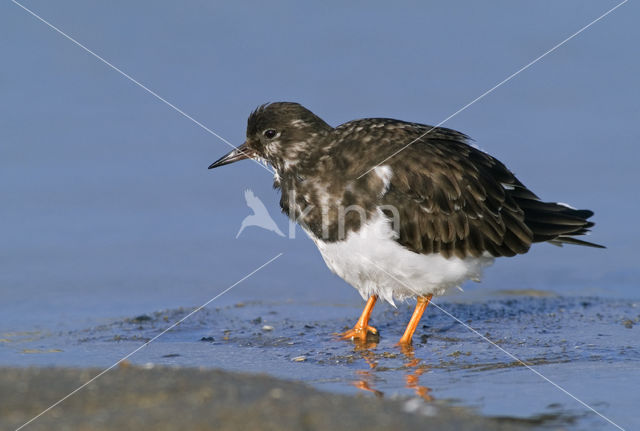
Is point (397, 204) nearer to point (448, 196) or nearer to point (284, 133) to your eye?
point (448, 196)

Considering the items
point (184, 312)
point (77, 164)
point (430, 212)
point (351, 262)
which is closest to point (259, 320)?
point (184, 312)

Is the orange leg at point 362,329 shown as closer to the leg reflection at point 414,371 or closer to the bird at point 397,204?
the bird at point 397,204

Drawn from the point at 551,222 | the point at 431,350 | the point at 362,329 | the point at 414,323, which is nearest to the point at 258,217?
the point at 362,329

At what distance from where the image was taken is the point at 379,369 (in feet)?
16.5

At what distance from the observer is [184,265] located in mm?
7242

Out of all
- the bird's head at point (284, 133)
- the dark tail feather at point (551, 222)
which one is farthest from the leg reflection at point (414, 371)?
the bird's head at point (284, 133)

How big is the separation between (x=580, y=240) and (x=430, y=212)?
1293 mm

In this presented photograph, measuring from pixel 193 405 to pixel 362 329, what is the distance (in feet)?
9.14

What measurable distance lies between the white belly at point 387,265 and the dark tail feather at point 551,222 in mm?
529

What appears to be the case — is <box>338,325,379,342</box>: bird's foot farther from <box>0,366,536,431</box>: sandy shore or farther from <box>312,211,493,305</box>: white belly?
<box>0,366,536,431</box>: sandy shore

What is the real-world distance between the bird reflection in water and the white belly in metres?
0.38

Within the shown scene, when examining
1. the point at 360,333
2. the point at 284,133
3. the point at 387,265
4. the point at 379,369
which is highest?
the point at 284,133

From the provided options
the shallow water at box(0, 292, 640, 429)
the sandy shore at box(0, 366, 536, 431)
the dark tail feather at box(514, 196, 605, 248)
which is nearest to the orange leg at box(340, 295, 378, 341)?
the shallow water at box(0, 292, 640, 429)

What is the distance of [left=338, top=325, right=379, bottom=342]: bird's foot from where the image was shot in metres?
5.73
